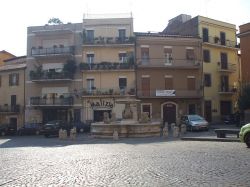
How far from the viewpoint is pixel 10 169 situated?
11.9m

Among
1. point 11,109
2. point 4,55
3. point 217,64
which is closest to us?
point 11,109

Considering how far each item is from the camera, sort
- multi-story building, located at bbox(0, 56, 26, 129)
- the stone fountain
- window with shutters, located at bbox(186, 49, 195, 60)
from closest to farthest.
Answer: the stone fountain, window with shutters, located at bbox(186, 49, 195, 60), multi-story building, located at bbox(0, 56, 26, 129)

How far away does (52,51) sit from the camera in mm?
46938

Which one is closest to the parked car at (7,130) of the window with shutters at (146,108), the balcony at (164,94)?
the balcony at (164,94)

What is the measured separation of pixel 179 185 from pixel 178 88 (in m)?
38.6

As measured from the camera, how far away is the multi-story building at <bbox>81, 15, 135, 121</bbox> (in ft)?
151

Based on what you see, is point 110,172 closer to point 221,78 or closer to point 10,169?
point 10,169

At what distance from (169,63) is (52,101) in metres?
14.2

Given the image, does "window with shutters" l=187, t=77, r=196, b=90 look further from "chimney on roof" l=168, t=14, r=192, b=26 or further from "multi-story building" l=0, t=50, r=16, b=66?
"multi-story building" l=0, t=50, r=16, b=66

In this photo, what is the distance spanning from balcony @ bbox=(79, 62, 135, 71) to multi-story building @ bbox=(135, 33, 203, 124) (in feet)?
3.86

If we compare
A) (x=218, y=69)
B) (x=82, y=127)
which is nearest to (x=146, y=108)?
(x=82, y=127)

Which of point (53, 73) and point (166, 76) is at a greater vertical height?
point (53, 73)

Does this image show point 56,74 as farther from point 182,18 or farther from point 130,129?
point 130,129

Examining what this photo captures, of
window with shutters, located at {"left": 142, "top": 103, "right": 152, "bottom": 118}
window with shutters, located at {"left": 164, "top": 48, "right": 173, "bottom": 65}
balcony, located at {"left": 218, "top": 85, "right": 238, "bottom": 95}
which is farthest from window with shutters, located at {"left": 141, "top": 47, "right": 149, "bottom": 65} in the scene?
balcony, located at {"left": 218, "top": 85, "right": 238, "bottom": 95}
